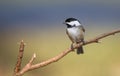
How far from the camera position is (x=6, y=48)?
2873 millimetres

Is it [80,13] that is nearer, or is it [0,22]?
[80,13]

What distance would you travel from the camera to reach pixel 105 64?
268 cm

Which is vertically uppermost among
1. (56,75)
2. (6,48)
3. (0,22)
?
(0,22)

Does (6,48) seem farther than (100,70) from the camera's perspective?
Yes

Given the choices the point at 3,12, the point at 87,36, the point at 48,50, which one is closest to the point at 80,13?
the point at 87,36

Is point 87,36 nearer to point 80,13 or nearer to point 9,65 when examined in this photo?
point 80,13

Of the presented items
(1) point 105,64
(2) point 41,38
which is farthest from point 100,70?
(2) point 41,38

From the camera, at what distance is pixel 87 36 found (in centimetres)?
255

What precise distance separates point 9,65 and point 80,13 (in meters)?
0.64

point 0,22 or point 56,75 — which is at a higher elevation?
point 0,22

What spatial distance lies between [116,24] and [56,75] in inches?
22.7

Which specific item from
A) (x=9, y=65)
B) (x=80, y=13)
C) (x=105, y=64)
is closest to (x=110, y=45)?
(x=105, y=64)

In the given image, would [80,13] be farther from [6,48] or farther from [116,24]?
[6,48]

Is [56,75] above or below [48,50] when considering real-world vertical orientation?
below
